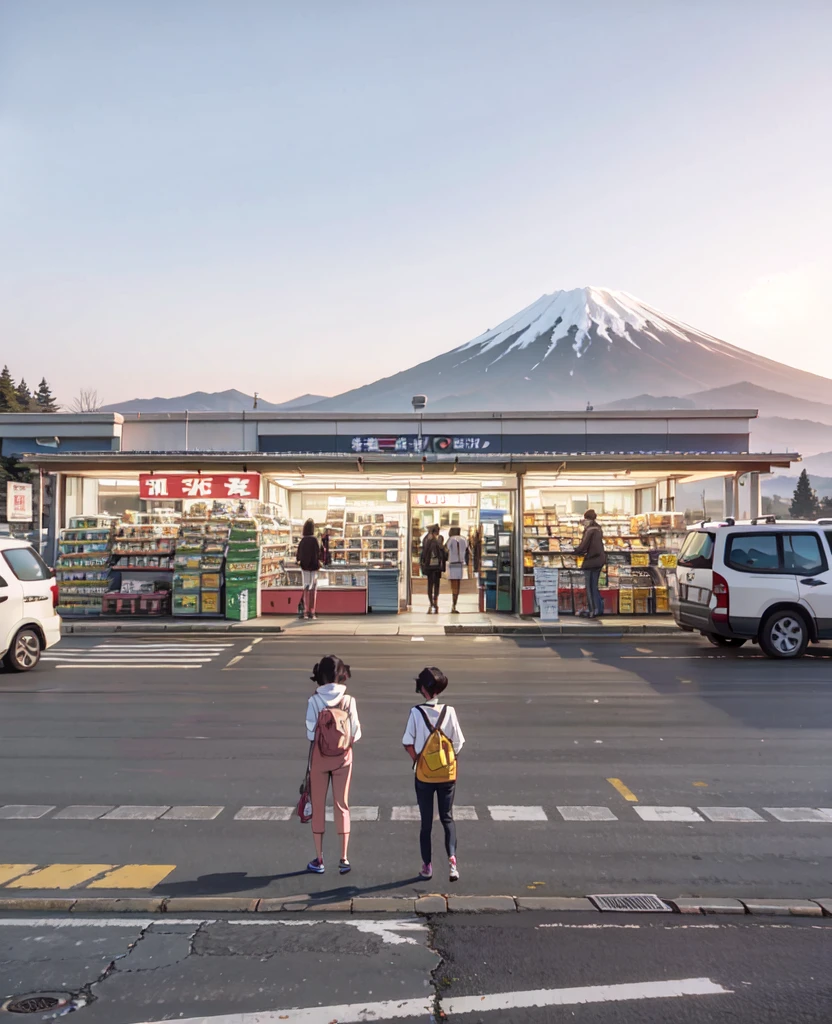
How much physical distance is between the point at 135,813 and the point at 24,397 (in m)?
95.4

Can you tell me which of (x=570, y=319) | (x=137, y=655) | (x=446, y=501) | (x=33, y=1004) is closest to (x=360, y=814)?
(x=33, y=1004)

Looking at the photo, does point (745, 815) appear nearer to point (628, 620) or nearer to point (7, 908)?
point (7, 908)

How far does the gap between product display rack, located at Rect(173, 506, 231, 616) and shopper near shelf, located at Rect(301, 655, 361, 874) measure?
1426 cm

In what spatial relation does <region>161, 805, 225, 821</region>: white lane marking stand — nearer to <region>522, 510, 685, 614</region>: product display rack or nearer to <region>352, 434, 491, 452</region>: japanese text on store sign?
<region>522, 510, 685, 614</region>: product display rack

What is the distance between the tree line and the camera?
76.1 m

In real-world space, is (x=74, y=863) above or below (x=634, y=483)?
below

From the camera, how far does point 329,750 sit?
539cm

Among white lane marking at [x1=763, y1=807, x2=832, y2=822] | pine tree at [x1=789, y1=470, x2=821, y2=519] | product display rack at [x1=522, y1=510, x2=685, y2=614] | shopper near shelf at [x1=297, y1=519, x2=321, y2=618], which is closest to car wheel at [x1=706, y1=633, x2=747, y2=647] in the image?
product display rack at [x1=522, y1=510, x2=685, y2=614]

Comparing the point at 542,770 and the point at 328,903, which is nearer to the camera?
the point at 328,903

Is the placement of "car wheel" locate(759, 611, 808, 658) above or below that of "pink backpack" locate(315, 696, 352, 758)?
below

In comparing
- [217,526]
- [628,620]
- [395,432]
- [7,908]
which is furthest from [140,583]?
[7,908]

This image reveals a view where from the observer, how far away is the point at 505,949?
171 inches

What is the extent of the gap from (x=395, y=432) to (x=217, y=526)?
1258 centimetres

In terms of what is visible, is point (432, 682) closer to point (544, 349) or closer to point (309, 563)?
point (309, 563)
